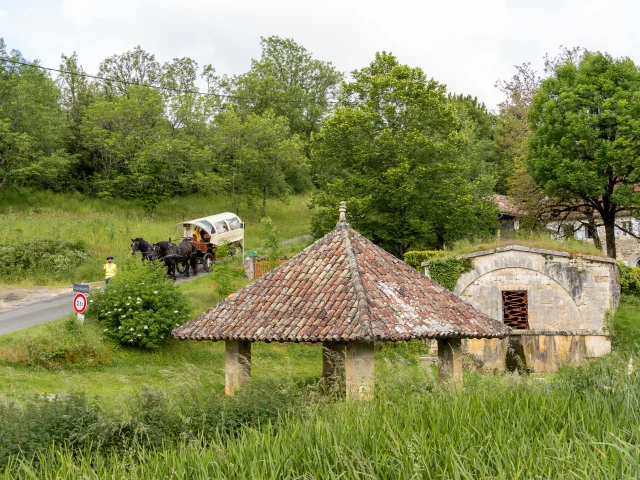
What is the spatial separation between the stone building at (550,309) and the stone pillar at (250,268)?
36.0 feet

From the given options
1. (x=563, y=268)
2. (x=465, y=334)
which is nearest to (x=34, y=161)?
(x=563, y=268)

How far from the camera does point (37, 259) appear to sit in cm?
3145

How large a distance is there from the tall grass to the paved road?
14.5 meters

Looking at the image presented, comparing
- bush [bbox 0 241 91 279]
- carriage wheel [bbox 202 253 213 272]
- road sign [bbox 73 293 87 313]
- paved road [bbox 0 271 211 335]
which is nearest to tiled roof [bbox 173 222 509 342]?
road sign [bbox 73 293 87 313]

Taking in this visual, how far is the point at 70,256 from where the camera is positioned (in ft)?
105

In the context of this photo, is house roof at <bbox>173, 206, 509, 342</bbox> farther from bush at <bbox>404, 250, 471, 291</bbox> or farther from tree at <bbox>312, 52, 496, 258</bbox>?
tree at <bbox>312, 52, 496, 258</bbox>

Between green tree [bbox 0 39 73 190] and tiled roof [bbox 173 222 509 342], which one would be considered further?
green tree [bbox 0 39 73 190]

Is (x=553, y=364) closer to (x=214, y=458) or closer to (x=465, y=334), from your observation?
(x=465, y=334)

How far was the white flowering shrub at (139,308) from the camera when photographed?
2242 cm

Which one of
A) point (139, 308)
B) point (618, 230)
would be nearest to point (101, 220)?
point (139, 308)

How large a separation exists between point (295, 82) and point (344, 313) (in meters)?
54.8

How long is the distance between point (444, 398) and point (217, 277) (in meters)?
20.0

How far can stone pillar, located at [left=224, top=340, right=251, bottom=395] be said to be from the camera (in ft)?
50.5

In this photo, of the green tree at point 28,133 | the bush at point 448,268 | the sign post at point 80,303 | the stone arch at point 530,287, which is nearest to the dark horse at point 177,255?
the sign post at point 80,303
